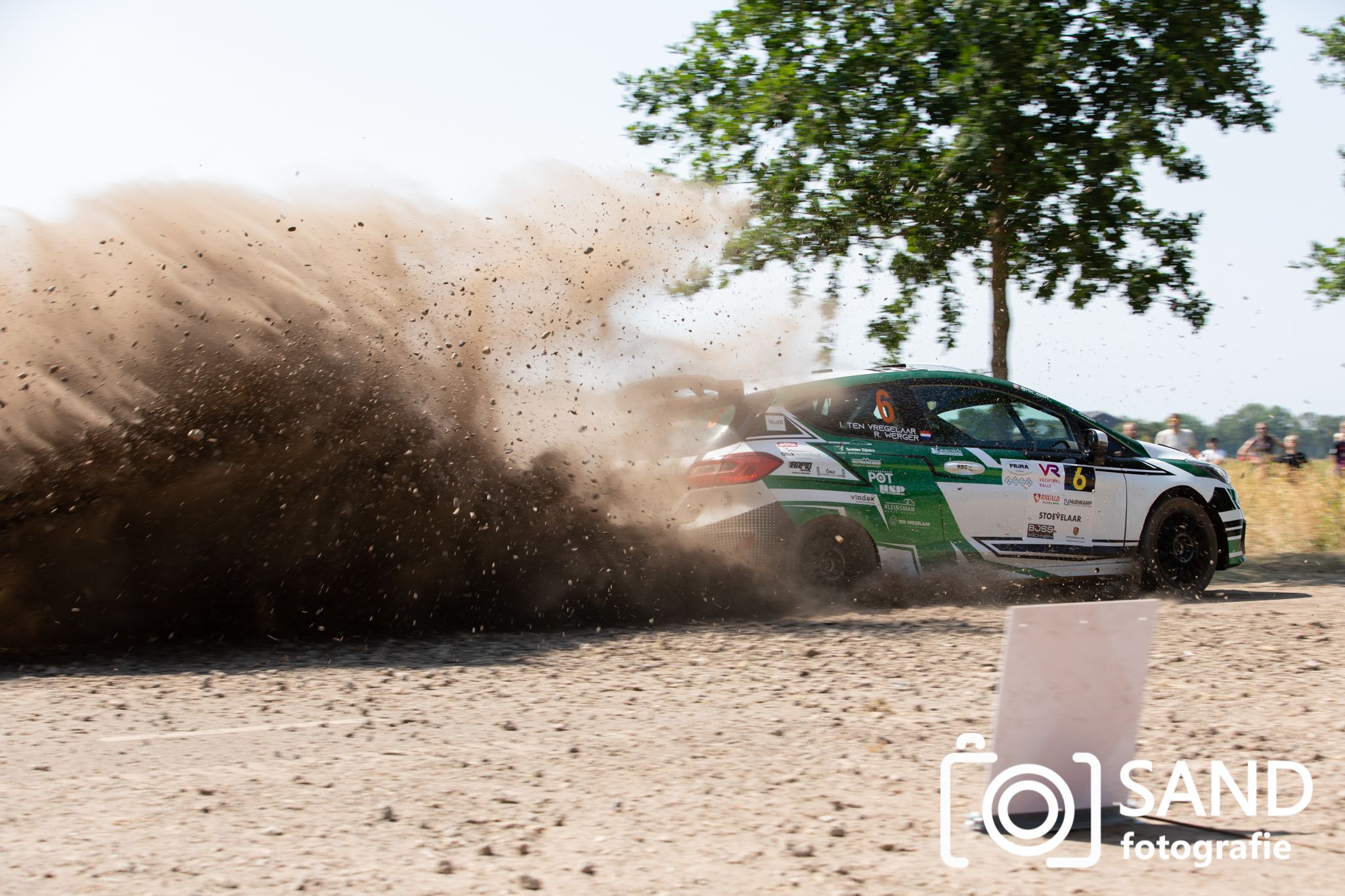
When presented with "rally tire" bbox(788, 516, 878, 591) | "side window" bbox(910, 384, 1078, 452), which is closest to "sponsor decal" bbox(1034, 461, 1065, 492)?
"side window" bbox(910, 384, 1078, 452)

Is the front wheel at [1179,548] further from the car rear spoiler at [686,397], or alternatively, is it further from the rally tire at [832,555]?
the car rear spoiler at [686,397]

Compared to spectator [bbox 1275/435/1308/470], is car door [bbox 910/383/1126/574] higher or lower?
lower

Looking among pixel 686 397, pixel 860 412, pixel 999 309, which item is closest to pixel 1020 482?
pixel 860 412

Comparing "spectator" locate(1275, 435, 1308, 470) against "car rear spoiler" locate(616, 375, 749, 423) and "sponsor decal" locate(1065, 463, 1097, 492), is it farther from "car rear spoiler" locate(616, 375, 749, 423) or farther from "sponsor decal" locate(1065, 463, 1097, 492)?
"car rear spoiler" locate(616, 375, 749, 423)

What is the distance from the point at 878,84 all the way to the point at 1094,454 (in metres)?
4.79

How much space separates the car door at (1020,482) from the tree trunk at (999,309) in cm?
373

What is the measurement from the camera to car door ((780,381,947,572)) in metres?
8.66

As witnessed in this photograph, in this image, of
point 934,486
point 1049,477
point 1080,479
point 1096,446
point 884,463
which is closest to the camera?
point 884,463

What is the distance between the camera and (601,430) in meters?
8.59

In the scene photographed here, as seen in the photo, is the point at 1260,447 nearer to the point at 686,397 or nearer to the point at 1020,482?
the point at 1020,482

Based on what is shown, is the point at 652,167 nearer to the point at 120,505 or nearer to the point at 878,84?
the point at 878,84

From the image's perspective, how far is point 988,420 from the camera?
9.41 meters

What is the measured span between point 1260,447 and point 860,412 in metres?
11.4

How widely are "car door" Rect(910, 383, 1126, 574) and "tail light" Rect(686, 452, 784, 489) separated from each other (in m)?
1.46
